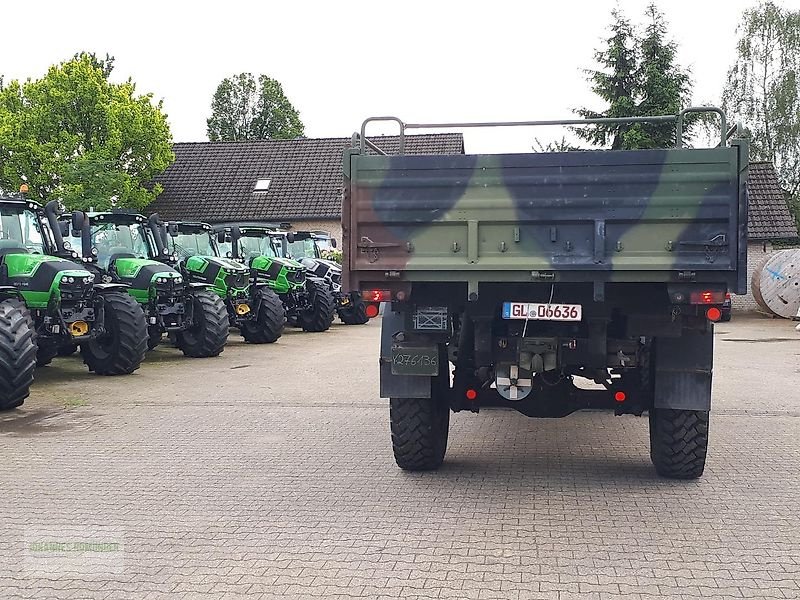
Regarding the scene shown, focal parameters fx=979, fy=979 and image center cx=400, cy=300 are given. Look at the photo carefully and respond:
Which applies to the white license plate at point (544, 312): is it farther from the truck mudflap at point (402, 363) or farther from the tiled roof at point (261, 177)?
the tiled roof at point (261, 177)

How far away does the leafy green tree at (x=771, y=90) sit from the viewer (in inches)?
1708

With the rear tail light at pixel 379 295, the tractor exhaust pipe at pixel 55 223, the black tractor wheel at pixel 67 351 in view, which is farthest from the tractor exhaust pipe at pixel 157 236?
the rear tail light at pixel 379 295

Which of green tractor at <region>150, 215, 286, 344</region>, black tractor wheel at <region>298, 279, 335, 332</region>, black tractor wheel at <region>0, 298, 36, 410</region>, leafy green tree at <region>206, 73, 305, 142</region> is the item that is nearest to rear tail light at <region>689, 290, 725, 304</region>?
black tractor wheel at <region>0, 298, 36, 410</region>

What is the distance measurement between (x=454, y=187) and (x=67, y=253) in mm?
7559

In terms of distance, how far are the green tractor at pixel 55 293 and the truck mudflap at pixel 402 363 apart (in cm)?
510

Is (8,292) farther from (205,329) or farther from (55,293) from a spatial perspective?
(205,329)

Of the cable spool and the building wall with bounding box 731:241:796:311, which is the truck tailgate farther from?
the building wall with bounding box 731:241:796:311

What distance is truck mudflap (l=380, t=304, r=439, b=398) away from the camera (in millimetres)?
6418

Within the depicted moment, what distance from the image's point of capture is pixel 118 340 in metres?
12.8

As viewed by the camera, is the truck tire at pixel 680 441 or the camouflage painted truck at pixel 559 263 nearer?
the camouflage painted truck at pixel 559 263

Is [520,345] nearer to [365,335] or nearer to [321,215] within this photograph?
[365,335]

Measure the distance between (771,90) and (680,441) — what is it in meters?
A: 41.4

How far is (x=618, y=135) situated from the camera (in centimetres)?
3284

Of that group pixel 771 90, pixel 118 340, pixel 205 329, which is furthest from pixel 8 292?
pixel 771 90
